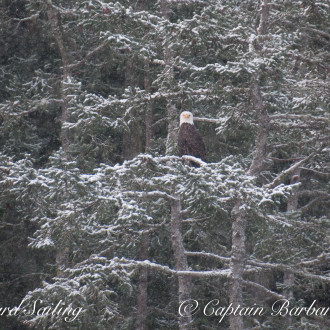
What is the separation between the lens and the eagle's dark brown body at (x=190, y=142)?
9555 millimetres

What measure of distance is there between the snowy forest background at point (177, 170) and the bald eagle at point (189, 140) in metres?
0.25

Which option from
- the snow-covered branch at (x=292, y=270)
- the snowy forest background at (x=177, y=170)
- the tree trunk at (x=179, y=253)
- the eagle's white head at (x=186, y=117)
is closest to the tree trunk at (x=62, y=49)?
the snowy forest background at (x=177, y=170)

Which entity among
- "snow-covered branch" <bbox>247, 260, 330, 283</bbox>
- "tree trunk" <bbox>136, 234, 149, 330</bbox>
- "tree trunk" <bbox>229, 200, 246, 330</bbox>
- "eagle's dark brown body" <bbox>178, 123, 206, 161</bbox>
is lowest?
"tree trunk" <bbox>136, 234, 149, 330</bbox>

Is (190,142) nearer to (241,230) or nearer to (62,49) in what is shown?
(241,230)

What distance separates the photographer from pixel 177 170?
673cm

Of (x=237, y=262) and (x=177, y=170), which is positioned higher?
(x=177, y=170)

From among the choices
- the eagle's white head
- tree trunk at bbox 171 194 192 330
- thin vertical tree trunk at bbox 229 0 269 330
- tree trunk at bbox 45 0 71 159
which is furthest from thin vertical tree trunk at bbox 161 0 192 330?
tree trunk at bbox 45 0 71 159

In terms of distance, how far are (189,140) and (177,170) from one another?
2923 mm

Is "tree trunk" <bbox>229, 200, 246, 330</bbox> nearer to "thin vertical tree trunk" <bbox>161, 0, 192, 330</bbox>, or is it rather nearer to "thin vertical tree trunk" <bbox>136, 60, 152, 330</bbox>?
"thin vertical tree trunk" <bbox>161, 0, 192, 330</bbox>

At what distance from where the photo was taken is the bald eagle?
955cm

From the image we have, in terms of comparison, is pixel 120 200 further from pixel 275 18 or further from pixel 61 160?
pixel 275 18

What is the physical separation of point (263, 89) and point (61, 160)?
293cm

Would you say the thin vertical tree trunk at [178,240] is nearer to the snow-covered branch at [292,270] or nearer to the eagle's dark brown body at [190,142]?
the eagle's dark brown body at [190,142]

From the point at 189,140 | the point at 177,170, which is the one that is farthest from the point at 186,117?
the point at 177,170
